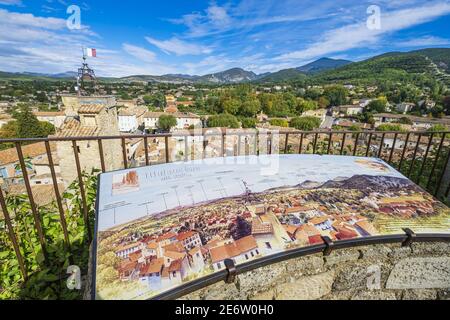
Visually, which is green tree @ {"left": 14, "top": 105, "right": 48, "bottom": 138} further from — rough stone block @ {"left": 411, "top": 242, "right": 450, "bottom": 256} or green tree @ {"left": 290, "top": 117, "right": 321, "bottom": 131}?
green tree @ {"left": 290, "top": 117, "right": 321, "bottom": 131}

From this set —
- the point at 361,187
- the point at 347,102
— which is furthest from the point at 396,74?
the point at 361,187

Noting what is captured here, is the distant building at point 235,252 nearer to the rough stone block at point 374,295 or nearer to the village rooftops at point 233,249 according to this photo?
the village rooftops at point 233,249

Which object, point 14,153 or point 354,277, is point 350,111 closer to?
point 14,153

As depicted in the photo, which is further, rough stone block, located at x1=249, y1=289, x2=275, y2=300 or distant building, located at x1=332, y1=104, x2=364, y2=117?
distant building, located at x1=332, y1=104, x2=364, y2=117

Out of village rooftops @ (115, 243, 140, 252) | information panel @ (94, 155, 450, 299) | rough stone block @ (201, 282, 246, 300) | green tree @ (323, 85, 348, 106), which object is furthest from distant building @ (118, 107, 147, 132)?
green tree @ (323, 85, 348, 106)

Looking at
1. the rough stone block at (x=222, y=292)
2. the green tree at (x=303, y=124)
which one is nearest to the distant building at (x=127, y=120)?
the green tree at (x=303, y=124)

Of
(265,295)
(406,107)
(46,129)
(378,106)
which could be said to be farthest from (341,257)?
(406,107)

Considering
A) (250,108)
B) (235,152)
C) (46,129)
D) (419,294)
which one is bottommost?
(46,129)
